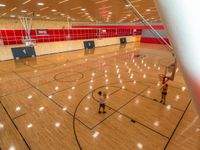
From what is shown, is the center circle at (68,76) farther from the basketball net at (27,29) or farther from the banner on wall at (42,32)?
the banner on wall at (42,32)

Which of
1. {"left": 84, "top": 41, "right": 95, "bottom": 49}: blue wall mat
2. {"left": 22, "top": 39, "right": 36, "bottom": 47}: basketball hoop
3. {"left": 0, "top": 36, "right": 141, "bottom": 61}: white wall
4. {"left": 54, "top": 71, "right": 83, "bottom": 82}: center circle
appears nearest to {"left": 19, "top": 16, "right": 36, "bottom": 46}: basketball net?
{"left": 22, "top": 39, "right": 36, "bottom": 47}: basketball hoop

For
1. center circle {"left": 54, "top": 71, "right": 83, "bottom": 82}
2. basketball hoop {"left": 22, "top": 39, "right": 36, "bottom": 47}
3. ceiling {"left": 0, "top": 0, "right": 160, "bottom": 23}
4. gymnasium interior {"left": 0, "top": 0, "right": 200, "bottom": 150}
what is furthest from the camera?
basketball hoop {"left": 22, "top": 39, "right": 36, "bottom": 47}

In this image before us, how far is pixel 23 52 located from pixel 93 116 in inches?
651

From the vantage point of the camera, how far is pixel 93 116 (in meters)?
5.69

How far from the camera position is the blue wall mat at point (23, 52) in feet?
55.6

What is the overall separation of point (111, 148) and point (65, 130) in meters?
1.85

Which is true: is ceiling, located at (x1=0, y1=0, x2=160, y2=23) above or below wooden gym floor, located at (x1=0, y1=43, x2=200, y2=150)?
above

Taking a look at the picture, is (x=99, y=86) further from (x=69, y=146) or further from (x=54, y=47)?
(x=54, y=47)

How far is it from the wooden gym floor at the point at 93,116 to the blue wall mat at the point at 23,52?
29.1 feet

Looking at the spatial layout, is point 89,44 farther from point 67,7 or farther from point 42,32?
point 67,7

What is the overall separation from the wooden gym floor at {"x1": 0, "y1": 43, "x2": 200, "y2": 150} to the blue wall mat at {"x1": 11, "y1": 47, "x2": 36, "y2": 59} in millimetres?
8871

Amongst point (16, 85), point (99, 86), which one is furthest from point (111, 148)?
point (16, 85)

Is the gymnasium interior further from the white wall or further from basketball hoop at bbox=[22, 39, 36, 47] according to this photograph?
basketball hoop at bbox=[22, 39, 36, 47]

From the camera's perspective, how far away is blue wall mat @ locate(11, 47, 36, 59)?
667 inches
